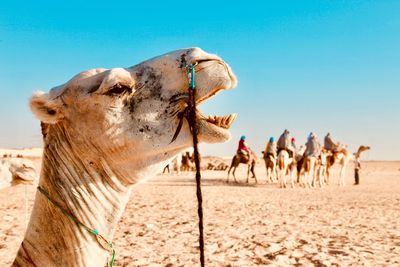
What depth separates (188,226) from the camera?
27.0ft

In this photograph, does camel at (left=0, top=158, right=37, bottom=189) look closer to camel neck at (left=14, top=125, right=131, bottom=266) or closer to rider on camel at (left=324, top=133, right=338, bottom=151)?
camel neck at (left=14, top=125, right=131, bottom=266)

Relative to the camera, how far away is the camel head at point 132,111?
2.04 metres

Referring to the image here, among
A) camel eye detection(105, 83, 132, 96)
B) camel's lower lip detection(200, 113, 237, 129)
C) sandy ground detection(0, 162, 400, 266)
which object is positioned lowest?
sandy ground detection(0, 162, 400, 266)

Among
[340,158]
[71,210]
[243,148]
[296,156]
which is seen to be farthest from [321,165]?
[71,210]

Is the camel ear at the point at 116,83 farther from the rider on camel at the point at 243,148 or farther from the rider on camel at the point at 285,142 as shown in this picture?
the rider on camel at the point at 243,148

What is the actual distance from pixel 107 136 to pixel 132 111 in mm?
173

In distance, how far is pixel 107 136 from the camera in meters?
2.04

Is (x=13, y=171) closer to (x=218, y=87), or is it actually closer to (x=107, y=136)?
(x=107, y=136)

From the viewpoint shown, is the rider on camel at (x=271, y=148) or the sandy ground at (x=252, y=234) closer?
the sandy ground at (x=252, y=234)

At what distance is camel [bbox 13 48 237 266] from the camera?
1996 millimetres

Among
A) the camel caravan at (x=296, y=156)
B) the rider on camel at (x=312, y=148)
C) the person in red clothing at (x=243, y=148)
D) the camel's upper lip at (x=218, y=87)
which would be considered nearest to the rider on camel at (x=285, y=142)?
the camel caravan at (x=296, y=156)

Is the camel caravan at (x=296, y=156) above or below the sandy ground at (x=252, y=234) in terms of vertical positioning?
above

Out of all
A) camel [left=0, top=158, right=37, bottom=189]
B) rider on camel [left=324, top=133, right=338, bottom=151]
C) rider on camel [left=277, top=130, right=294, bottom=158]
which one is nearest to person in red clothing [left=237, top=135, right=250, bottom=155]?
rider on camel [left=277, top=130, right=294, bottom=158]

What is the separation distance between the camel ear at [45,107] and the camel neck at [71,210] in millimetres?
133
